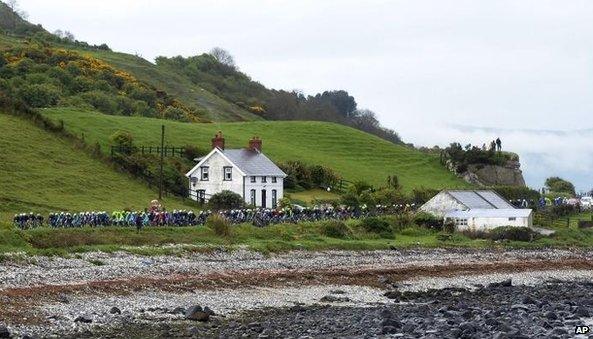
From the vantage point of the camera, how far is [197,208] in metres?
83.3

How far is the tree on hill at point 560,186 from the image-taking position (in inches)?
5823

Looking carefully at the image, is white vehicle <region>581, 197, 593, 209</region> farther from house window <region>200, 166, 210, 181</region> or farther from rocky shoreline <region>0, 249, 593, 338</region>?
rocky shoreline <region>0, 249, 593, 338</region>

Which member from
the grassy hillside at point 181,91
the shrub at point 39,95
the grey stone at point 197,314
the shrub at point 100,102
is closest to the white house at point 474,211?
the grey stone at point 197,314

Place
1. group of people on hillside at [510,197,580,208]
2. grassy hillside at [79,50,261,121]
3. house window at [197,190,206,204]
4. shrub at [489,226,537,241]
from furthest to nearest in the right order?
grassy hillside at [79,50,261,121] → group of people on hillside at [510,197,580,208] → house window at [197,190,206,204] → shrub at [489,226,537,241]

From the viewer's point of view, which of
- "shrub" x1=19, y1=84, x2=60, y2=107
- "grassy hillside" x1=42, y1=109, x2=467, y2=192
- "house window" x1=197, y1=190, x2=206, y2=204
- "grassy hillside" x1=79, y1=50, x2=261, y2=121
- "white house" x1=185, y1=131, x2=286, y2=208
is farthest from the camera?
"grassy hillside" x1=79, y1=50, x2=261, y2=121

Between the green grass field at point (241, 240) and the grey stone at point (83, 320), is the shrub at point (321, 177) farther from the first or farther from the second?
the grey stone at point (83, 320)

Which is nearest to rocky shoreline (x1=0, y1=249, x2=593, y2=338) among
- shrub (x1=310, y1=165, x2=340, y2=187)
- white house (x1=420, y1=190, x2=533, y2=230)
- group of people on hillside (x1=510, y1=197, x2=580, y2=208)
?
white house (x1=420, y1=190, x2=533, y2=230)

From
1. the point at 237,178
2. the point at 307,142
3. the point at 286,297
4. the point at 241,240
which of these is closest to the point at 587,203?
the point at 307,142

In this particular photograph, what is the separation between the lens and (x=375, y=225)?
7544 cm

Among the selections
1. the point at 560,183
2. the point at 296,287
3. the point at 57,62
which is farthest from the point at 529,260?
the point at 57,62

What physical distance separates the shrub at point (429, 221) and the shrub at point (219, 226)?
24.7 m

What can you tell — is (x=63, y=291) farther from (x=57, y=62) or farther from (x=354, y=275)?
(x=57, y=62)

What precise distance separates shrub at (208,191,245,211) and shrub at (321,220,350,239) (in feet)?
45.1

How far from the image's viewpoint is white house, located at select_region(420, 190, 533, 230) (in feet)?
278
